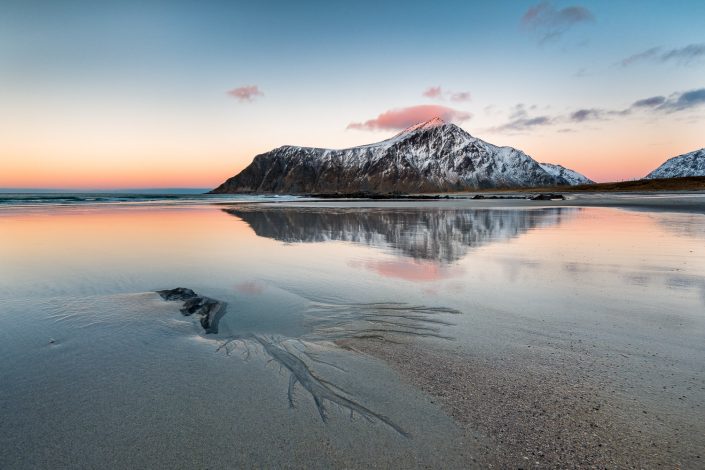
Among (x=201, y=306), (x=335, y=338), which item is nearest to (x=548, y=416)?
(x=335, y=338)

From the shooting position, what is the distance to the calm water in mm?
3412

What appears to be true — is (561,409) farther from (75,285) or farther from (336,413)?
(75,285)

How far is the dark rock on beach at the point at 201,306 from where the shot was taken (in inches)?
253

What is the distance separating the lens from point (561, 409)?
3.75 m

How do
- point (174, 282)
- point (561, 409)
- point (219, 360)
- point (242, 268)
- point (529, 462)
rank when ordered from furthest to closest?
point (242, 268) < point (174, 282) < point (219, 360) < point (561, 409) < point (529, 462)

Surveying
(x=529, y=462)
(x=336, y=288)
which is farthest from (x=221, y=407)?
(x=336, y=288)

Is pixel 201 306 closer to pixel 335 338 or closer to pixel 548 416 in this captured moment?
pixel 335 338

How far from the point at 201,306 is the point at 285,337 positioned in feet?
7.61

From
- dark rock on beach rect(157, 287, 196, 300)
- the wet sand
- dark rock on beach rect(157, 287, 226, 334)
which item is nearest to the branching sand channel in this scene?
the wet sand

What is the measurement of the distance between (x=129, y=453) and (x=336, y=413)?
1.84 m

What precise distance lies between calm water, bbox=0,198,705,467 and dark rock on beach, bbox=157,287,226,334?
0.21 m

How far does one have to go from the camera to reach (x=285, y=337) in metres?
5.74

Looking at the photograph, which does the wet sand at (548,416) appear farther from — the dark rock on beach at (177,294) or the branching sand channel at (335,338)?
the dark rock on beach at (177,294)

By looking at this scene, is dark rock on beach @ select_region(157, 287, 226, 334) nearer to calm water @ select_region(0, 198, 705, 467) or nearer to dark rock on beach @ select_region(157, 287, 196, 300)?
dark rock on beach @ select_region(157, 287, 196, 300)
